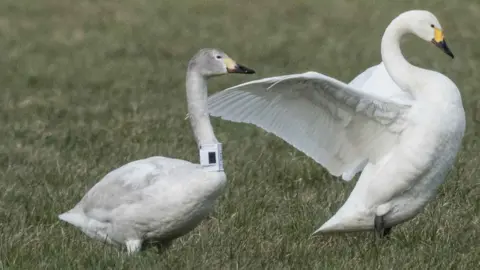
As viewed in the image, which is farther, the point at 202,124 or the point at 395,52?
the point at 395,52

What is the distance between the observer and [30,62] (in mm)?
15086

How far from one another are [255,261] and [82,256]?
2.59ft

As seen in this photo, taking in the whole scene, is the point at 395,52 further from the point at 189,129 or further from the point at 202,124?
the point at 189,129

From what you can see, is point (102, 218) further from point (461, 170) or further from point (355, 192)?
point (461, 170)

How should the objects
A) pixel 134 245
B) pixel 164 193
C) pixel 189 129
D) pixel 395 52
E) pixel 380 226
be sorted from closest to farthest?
1. pixel 164 193
2. pixel 134 245
3. pixel 380 226
4. pixel 395 52
5. pixel 189 129

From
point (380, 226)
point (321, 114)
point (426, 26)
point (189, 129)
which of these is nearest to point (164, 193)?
point (321, 114)

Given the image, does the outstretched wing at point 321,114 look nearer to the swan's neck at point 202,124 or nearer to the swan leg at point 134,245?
the swan's neck at point 202,124

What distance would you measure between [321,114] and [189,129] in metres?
3.77

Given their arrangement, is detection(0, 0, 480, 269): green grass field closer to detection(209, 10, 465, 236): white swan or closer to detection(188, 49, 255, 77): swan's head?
detection(209, 10, 465, 236): white swan

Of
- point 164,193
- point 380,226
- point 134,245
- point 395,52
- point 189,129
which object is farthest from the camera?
point 189,129

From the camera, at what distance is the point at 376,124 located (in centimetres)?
643

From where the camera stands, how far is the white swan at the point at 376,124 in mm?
6160

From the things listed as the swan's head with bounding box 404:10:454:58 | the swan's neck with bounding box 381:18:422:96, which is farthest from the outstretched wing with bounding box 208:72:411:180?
the swan's head with bounding box 404:10:454:58

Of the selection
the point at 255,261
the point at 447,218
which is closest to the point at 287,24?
the point at 447,218
